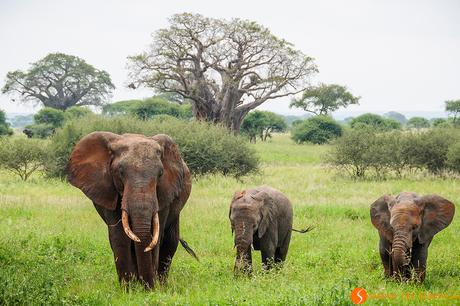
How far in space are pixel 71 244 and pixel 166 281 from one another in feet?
11.1

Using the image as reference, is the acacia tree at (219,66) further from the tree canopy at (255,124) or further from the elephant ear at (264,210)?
the elephant ear at (264,210)

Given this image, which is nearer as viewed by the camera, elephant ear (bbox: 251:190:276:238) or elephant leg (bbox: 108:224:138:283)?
elephant leg (bbox: 108:224:138:283)

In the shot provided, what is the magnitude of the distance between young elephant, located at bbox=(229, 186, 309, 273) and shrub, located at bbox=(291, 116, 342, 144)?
41.2 metres

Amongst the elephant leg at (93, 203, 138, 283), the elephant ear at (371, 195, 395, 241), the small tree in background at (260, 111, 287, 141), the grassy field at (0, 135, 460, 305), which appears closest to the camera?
the grassy field at (0, 135, 460, 305)

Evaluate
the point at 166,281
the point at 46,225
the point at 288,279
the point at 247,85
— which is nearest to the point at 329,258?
the point at 288,279

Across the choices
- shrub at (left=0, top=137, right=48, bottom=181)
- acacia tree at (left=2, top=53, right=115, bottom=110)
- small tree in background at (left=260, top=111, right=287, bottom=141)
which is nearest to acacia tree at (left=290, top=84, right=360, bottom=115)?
small tree in background at (left=260, top=111, right=287, bottom=141)

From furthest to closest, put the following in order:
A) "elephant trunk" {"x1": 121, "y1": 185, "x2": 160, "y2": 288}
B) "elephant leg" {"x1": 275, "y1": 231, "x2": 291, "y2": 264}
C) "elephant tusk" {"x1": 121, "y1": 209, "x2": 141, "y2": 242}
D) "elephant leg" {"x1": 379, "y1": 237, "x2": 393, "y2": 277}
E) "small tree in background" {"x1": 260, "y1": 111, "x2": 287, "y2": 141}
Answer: "small tree in background" {"x1": 260, "y1": 111, "x2": 287, "y2": 141} → "elephant leg" {"x1": 275, "y1": 231, "x2": 291, "y2": 264} → "elephant leg" {"x1": 379, "y1": 237, "x2": 393, "y2": 277} → "elephant trunk" {"x1": 121, "y1": 185, "x2": 160, "y2": 288} → "elephant tusk" {"x1": 121, "y1": 209, "x2": 141, "y2": 242}

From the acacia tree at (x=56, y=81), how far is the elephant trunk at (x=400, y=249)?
72.9 m

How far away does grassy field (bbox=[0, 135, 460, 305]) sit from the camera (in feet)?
24.9

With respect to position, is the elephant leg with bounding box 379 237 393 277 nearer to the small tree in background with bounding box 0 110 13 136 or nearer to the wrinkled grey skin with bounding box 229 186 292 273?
the wrinkled grey skin with bounding box 229 186 292 273

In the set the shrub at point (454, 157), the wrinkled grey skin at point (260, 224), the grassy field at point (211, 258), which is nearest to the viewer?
the grassy field at point (211, 258)

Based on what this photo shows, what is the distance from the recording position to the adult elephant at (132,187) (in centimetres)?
745

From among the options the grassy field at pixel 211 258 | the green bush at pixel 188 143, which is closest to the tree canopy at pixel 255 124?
the green bush at pixel 188 143

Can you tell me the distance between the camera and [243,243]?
8898 mm
